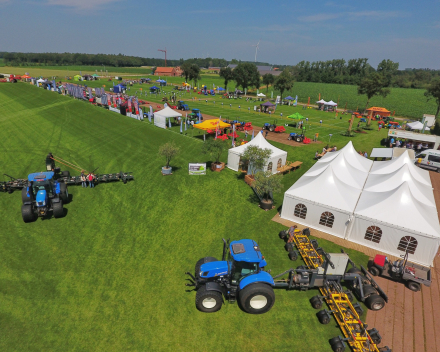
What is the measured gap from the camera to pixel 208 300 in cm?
967

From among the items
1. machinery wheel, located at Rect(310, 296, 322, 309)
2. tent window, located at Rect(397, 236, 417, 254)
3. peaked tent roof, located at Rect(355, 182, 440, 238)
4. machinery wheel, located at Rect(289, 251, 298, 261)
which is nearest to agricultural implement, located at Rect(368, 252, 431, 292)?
tent window, located at Rect(397, 236, 417, 254)

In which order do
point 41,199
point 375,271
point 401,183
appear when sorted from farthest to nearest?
point 401,183 < point 41,199 < point 375,271

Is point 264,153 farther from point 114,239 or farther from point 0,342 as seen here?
point 0,342

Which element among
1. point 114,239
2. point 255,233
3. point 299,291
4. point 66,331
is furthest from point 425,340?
point 114,239

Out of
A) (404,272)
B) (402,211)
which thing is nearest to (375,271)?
(404,272)

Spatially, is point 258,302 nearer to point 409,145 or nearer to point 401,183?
point 401,183

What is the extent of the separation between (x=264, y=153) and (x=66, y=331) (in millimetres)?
15930

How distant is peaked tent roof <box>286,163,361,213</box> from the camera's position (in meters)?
15.0

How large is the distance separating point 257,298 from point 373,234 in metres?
8.37

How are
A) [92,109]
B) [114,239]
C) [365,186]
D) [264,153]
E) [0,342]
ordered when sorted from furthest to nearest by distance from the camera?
[92,109] → [264,153] → [365,186] → [114,239] → [0,342]

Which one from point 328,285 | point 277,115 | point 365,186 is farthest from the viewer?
point 277,115

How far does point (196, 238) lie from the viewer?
14.5m

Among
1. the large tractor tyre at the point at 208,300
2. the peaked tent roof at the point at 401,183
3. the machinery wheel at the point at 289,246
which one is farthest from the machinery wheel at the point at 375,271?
the large tractor tyre at the point at 208,300

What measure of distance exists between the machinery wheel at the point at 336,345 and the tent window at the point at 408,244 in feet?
24.1
